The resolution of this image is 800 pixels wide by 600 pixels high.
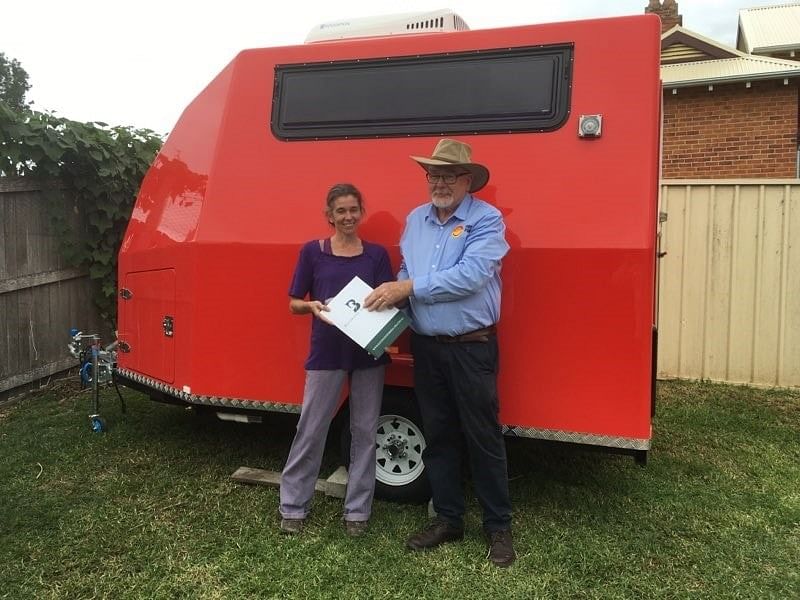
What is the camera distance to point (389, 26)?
392 cm

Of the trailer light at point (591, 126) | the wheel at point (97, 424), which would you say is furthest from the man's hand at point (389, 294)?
the wheel at point (97, 424)

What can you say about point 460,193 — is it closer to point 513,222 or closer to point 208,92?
point 513,222

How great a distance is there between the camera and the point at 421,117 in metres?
3.52

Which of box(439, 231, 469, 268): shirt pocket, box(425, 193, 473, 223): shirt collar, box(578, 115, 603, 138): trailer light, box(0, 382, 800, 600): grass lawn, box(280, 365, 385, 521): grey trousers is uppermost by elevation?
box(578, 115, 603, 138): trailer light

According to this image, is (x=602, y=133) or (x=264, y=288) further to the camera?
(x=264, y=288)

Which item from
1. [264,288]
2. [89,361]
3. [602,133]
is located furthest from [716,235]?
[89,361]

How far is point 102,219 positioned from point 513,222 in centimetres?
494

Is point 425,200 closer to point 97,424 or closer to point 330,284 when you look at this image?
point 330,284

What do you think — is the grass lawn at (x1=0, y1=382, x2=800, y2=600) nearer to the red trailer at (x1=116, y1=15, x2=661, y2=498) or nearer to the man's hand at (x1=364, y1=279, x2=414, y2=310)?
the red trailer at (x1=116, y1=15, x2=661, y2=498)

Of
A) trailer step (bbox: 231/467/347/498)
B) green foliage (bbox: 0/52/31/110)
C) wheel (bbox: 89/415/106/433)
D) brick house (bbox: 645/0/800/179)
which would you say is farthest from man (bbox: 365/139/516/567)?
green foliage (bbox: 0/52/31/110)

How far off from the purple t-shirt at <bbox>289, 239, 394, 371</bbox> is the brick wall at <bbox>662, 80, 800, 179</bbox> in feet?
29.8

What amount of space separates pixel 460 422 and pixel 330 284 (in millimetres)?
981

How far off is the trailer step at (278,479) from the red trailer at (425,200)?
293 mm

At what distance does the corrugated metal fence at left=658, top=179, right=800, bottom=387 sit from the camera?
6.36 m
